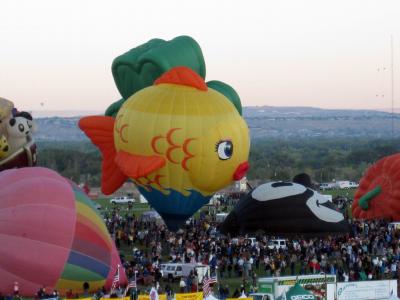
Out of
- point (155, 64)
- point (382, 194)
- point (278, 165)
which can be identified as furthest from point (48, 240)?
point (278, 165)

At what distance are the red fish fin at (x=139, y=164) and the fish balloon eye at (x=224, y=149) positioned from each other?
→ 1.46 m

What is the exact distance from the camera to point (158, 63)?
2978 cm

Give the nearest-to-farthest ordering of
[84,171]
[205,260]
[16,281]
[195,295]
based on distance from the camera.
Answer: [195,295] < [16,281] < [205,260] < [84,171]

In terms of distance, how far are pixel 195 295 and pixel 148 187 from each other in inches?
477

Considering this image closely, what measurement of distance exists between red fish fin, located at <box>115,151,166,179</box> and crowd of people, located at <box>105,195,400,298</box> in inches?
71.5

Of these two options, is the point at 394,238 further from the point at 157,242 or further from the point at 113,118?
the point at 113,118

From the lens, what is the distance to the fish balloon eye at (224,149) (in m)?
27.4

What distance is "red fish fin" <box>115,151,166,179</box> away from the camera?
89.0 ft

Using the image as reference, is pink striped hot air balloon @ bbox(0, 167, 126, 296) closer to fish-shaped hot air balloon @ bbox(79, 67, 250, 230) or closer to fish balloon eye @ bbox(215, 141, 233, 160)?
fish-shaped hot air balloon @ bbox(79, 67, 250, 230)

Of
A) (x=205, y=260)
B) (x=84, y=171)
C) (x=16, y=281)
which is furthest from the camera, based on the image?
(x=84, y=171)

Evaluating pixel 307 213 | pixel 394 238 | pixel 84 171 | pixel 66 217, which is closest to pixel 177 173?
pixel 307 213

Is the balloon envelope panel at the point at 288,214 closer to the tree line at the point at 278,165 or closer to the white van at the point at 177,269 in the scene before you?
the white van at the point at 177,269

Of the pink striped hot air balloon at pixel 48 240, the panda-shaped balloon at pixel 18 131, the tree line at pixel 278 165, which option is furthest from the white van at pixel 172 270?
the tree line at pixel 278 165

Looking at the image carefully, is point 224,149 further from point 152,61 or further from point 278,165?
point 278,165
